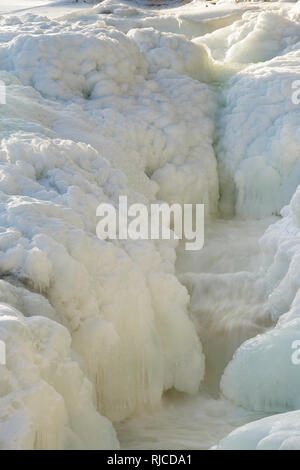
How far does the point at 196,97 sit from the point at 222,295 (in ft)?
10.2

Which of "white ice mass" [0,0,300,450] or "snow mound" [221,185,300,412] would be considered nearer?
"white ice mass" [0,0,300,450]

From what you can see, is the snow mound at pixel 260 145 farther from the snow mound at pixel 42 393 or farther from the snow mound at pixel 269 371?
the snow mound at pixel 42 393

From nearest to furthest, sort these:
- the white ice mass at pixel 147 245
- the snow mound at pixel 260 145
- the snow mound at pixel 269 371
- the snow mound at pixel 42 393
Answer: the snow mound at pixel 42 393 → the white ice mass at pixel 147 245 → the snow mound at pixel 269 371 → the snow mound at pixel 260 145

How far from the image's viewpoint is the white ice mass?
13.0ft

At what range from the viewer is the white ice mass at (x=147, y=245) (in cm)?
396

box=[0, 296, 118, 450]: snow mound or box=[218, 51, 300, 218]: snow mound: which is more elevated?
box=[0, 296, 118, 450]: snow mound

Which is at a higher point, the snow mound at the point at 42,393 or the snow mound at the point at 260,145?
the snow mound at the point at 42,393

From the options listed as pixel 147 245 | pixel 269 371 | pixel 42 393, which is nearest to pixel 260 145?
pixel 147 245

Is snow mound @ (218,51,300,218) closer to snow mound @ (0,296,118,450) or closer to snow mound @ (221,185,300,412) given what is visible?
snow mound @ (221,185,300,412)

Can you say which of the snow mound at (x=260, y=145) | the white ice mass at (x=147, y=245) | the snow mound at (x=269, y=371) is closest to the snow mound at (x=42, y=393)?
the white ice mass at (x=147, y=245)

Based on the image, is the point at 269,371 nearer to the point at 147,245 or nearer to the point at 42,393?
the point at 147,245

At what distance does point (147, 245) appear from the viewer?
5.70m

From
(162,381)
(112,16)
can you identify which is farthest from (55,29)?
(162,381)

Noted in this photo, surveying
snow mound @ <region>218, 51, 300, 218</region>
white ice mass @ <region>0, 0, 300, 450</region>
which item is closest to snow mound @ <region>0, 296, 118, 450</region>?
white ice mass @ <region>0, 0, 300, 450</region>
